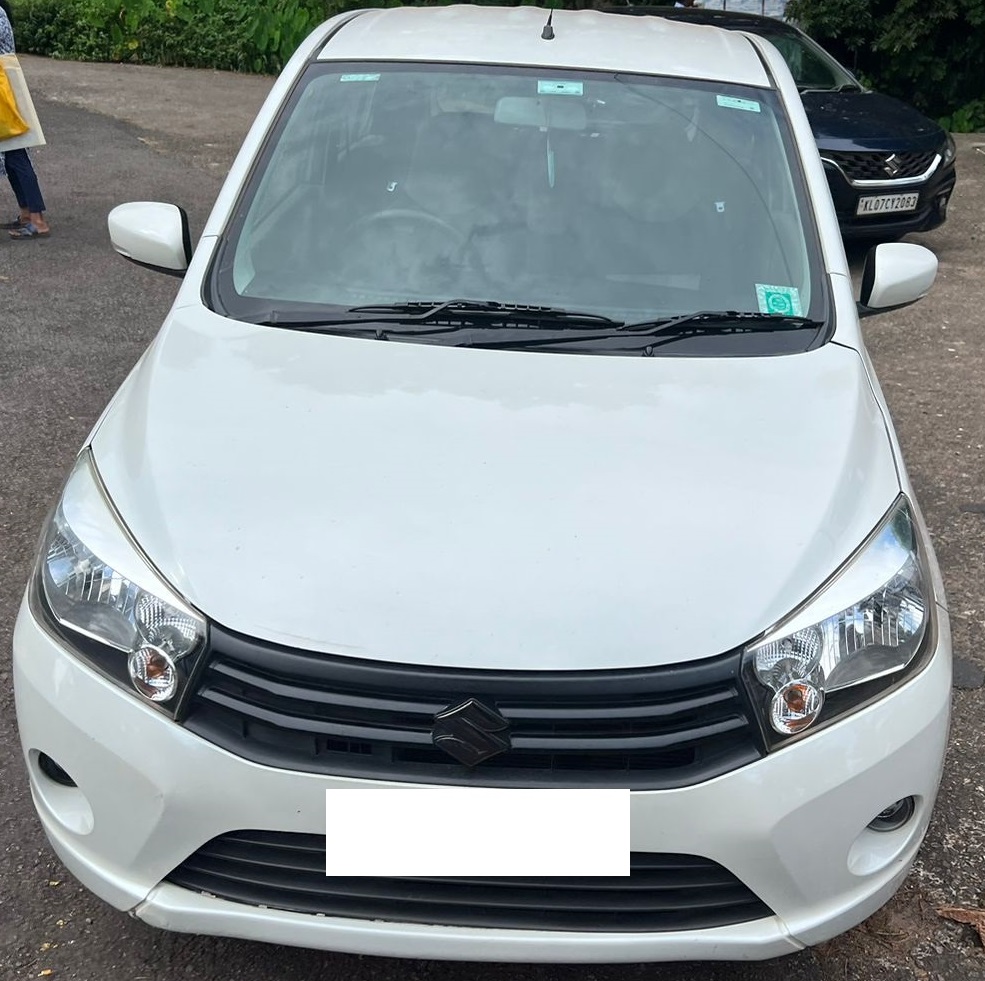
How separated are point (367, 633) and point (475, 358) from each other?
0.94 m

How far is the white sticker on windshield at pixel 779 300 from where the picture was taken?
298cm

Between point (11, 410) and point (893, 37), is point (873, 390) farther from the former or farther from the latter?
point (893, 37)

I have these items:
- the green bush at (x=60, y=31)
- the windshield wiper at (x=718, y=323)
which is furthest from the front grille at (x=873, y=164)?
the green bush at (x=60, y=31)

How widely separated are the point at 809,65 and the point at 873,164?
1600mm

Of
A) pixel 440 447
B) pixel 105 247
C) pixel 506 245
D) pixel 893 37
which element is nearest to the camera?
pixel 440 447

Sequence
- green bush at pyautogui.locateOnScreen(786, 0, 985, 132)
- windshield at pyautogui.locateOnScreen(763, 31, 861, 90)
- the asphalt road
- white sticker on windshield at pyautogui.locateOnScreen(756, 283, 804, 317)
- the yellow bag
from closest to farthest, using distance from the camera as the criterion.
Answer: the asphalt road, white sticker on windshield at pyautogui.locateOnScreen(756, 283, 804, 317), the yellow bag, windshield at pyautogui.locateOnScreen(763, 31, 861, 90), green bush at pyautogui.locateOnScreen(786, 0, 985, 132)

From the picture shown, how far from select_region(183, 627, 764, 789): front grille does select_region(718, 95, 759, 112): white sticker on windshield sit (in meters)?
1.95

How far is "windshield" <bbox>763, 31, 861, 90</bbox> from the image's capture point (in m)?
8.63

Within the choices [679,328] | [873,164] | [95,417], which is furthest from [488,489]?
[873,164]

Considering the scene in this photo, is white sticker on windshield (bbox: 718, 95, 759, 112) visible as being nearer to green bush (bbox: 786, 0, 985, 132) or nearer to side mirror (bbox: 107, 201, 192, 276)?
side mirror (bbox: 107, 201, 192, 276)

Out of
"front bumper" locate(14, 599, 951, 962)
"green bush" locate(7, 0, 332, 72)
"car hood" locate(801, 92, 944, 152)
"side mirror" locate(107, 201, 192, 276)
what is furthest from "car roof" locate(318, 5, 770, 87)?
"green bush" locate(7, 0, 332, 72)

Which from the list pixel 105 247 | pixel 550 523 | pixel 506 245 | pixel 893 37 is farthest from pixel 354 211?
pixel 893 37

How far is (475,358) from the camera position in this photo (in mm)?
2764

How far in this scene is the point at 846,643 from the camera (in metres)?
2.13
